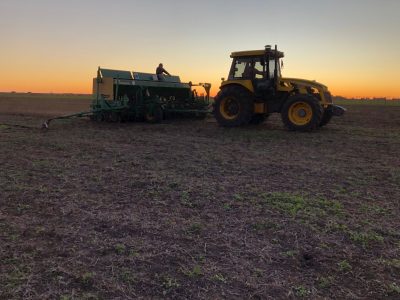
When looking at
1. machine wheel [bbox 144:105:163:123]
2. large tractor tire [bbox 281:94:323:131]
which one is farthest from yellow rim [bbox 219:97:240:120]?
machine wheel [bbox 144:105:163:123]

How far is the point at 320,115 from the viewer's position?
12047 mm

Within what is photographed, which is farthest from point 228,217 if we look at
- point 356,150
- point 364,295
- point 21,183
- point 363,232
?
point 356,150

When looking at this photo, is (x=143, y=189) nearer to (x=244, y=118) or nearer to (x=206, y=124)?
(x=244, y=118)

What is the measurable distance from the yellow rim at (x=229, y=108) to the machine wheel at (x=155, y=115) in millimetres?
2657

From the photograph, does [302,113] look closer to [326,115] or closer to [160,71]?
[326,115]

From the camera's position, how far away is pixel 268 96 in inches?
518

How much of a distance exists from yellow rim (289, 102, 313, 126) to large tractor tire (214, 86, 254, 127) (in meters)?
1.42

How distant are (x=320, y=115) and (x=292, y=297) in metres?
9.65

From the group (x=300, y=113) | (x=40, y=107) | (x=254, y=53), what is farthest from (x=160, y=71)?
(x=40, y=107)

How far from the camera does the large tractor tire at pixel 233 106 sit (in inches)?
525

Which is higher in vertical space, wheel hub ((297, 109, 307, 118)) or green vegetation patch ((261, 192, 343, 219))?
wheel hub ((297, 109, 307, 118))

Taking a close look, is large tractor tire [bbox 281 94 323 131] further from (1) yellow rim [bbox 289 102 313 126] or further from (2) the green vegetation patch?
(2) the green vegetation patch

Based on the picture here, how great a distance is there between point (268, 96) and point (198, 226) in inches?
370

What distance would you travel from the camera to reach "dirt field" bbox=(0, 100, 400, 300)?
10.5ft
